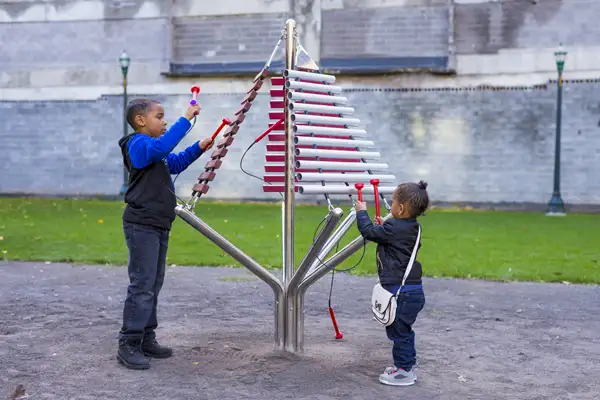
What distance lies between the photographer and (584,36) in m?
23.2

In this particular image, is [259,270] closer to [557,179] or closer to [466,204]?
[557,179]

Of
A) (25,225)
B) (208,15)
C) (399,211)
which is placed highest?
(208,15)

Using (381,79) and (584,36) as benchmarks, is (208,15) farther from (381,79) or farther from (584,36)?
(584,36)

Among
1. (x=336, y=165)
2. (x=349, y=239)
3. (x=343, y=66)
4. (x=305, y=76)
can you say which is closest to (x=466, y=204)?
(x=343, y=66)

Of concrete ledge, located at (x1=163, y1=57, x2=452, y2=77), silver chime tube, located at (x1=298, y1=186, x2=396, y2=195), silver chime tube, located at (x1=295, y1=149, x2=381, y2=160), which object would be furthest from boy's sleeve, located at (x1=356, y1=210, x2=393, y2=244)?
concrete ledge, located at (x1=163, y1=57, x2=452, y2=77)

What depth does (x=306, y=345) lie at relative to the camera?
5.93 meters

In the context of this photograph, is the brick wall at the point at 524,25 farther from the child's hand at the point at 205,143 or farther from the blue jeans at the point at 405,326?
the blue jeans at the point at 405,326

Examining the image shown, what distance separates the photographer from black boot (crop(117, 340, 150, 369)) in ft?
17.1

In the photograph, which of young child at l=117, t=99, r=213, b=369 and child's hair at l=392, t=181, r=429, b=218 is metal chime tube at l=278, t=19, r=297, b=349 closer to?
young child at l=117, t=99, r=213, b=369

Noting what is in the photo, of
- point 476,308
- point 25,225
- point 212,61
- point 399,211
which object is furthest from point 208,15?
point 399,211

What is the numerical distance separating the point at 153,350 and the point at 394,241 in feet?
5.94

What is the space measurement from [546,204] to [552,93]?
308cm

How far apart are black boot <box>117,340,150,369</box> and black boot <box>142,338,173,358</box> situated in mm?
140

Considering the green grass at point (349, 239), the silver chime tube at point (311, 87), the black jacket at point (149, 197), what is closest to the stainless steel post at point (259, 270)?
the black jacket at point (149, 197)
